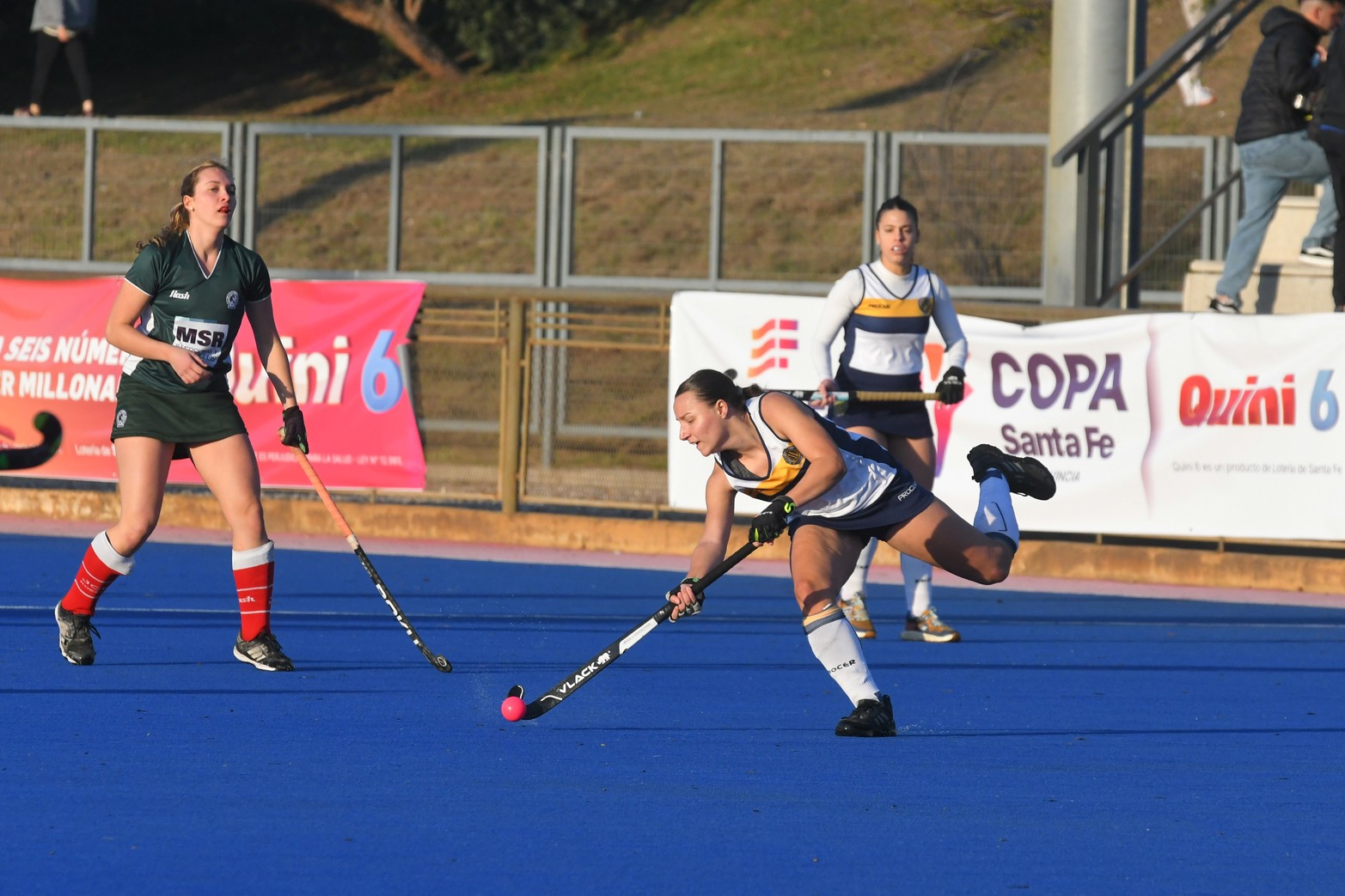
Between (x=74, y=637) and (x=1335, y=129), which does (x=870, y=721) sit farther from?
(x=1335, y=129)

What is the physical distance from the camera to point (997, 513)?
7289 millimetres

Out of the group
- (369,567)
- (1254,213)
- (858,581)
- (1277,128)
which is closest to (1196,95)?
(1277,128)

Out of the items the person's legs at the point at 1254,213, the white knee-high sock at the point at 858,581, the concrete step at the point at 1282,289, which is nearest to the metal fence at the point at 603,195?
the concrete step at the point at 1282,289

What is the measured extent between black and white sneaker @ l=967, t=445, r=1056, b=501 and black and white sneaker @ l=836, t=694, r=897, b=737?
1422mm

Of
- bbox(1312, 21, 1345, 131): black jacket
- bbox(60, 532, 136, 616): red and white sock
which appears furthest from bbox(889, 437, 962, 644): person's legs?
bbox(1312, 21, 1345, 131): black jacket

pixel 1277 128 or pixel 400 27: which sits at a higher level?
pixel 400 27

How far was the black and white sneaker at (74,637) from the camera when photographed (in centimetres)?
760

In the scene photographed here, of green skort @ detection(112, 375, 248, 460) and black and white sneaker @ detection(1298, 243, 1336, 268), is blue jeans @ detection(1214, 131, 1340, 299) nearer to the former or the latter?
black and white sneaker @ detection(1298, 243, 1336, 268)

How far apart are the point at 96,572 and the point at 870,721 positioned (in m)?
3.23

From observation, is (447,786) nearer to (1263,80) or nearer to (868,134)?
(1263,80)

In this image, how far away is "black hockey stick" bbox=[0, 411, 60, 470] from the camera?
623 centimetres

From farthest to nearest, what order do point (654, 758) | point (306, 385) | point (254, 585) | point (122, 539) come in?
point (306, 385) → point (254, 585) → point (122, 539) → point (654, 758)

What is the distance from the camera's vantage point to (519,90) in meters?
31.1

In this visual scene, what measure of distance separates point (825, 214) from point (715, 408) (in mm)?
10990
